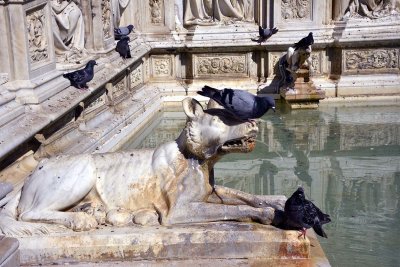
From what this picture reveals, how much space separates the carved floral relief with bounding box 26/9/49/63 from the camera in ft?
18.1

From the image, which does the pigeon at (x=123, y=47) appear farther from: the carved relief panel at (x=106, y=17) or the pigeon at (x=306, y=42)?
the pigeon at (x=306, y=42)

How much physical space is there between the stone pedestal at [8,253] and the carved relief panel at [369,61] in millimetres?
8533

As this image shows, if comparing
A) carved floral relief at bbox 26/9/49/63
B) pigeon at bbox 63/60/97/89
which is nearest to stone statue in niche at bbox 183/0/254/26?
pigeon at bbox 63/60/97/89

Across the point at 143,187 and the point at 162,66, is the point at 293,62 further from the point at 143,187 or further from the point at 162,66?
the point at 143,187

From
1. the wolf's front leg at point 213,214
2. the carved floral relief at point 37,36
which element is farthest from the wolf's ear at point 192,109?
the carved floral relief at point 37,36

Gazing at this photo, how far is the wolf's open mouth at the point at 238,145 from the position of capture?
11.6 feet

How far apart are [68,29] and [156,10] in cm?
359

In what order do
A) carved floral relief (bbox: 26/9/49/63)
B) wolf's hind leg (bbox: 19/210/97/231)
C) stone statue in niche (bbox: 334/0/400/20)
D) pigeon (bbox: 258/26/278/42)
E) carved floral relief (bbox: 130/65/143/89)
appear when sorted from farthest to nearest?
stone statue in niche (bbox: 334/0/400/20) → pigeon (bbox: 258/26/278/42) → carved floral relief (bbox: 130/65/143/89) → carved floral relief (bbox: 26/9/49/63) → wolf's hind leg (bbox: 19/210/97/231)

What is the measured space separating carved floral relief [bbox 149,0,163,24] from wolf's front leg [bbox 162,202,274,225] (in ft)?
24.7

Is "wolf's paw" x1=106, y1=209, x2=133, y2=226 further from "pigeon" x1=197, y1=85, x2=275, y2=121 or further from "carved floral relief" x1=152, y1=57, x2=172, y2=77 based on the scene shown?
"carved floral relief" x1=152, y1=57, x2=172, y2=77

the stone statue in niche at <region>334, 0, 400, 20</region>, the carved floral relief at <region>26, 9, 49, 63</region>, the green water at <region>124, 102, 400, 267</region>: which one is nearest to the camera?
the green water at <region>124, 102, 400, 267</region>

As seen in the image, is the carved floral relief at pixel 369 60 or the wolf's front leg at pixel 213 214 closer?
the wolf's front leg at pixel 213 214

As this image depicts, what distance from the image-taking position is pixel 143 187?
3.62 metres

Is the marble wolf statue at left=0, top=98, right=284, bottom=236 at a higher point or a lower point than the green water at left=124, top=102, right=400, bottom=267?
higher
